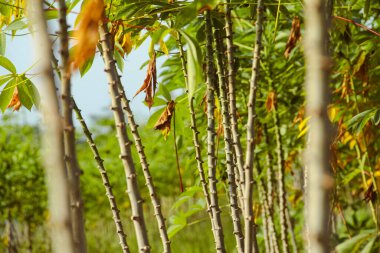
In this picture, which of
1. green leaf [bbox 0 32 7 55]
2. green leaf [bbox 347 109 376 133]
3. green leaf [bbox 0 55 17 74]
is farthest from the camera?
green leaf [bbox 347 109 376 133]

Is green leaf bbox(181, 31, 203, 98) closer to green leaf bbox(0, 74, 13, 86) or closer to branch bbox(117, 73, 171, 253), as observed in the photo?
branch bbox(117, 73, 171, 253)

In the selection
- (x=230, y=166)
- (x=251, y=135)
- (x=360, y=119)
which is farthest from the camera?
(x=360, y=119)

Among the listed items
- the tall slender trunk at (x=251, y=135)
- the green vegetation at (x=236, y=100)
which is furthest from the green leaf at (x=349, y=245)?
the tall slender trunk at (x=251, y=135)

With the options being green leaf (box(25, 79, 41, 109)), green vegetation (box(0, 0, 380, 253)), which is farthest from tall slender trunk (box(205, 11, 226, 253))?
green leaf (box(25, 79, 41, 109))

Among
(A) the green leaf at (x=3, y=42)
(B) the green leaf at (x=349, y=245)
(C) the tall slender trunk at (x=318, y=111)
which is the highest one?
(A) the green leaf at (x=3, y=42)

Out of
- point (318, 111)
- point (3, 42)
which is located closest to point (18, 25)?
point (3, 42)

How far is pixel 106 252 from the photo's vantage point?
293 inches

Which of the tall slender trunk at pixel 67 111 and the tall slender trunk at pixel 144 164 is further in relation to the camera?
the tall slender trunk at pixel 144 164

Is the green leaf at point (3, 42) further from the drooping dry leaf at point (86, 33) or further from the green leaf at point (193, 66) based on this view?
the drooping dry leaf at point (86, 33)

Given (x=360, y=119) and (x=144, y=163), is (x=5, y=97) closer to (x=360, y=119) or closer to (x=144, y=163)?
(x=144, y=163)

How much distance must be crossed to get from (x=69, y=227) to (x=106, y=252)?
7178mm

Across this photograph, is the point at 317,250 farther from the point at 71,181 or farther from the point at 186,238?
the point at 186,238

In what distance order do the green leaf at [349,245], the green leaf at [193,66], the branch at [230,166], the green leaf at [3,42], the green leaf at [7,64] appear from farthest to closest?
1. the green leaf at [349,245]
2. the green leaf at [3,42]
3. the green leaf at [7,64]
4. the branch at [230,166]
5. the green leaf at [193,66]

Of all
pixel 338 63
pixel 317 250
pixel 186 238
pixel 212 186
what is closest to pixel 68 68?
pixel 317 250
